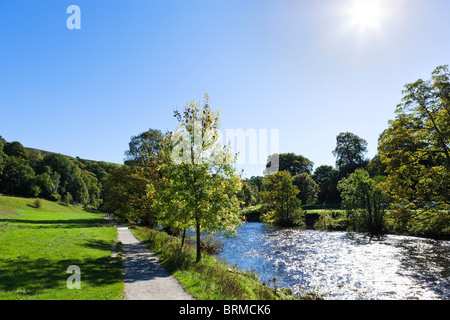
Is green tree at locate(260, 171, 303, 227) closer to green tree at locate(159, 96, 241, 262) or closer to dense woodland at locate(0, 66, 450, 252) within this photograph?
dense woodland at locate(0, 66, 450, 252)

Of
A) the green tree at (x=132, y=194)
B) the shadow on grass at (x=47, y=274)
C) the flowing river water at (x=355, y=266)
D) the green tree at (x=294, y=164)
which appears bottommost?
the flowing river water at (x=355, y=266)

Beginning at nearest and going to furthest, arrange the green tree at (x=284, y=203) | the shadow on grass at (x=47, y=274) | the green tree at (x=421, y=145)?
the shadow on grass at (x=47, y=274)
the green tree at (x=421, y=145)
the green tree at (x=284, y=203)

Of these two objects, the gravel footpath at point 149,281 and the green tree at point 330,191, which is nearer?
the gravel footpath at point 149,281

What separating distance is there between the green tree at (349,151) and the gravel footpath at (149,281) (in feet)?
244

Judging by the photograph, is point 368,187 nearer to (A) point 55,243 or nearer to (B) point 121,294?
(B) point 121,294

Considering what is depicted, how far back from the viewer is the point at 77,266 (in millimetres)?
12289

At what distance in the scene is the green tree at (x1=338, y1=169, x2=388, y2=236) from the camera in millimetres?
32781

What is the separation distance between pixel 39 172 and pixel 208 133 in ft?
352

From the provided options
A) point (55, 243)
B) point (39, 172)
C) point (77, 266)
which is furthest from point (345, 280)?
point (39, 172)

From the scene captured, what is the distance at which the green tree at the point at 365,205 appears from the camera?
108ft

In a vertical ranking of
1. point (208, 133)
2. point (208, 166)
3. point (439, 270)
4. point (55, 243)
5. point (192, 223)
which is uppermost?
point (208, 133)

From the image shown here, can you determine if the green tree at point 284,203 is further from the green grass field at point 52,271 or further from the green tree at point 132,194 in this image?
the green grass field at point 52,271

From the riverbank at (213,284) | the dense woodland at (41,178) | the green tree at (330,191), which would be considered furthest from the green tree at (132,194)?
the green tree at (330,191)

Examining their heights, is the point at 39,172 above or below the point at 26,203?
above
